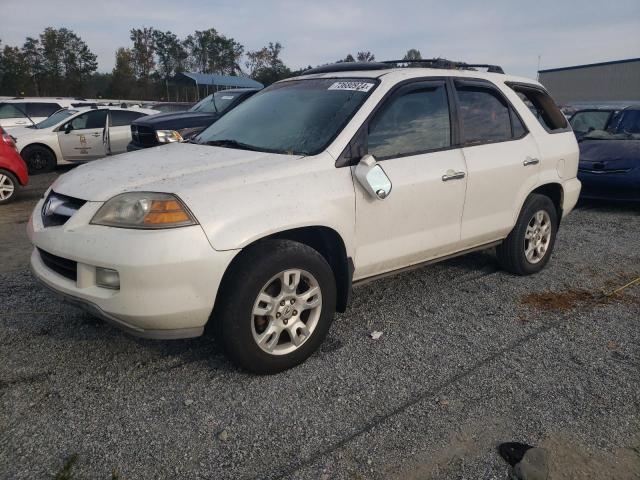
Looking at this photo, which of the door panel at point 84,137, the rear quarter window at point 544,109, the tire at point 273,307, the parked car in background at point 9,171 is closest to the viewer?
the tire at point 273,307

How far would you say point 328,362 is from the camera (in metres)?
3.20

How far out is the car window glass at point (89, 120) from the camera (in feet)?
38.8

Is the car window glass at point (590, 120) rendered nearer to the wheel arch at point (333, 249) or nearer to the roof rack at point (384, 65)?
the roof rack at point (384, 65)

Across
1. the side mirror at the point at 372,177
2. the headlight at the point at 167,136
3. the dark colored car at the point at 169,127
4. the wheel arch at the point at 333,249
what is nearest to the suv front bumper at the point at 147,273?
the wheel arch at the point at 333,249

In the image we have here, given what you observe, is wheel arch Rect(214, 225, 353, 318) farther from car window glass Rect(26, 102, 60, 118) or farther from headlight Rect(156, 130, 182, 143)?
car window glass Rect(26, 102, 60, 118)

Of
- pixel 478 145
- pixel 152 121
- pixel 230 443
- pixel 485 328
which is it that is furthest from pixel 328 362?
pixel 152 121

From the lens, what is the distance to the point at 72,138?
11695 mm

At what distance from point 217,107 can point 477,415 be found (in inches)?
326

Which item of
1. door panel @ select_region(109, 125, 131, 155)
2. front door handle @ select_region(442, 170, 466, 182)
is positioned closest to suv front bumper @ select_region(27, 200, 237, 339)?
front door handle @ select_region(442, 170, 466, 182)

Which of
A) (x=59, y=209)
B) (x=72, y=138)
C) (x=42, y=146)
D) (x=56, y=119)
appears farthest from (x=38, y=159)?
(x=59, y=209)

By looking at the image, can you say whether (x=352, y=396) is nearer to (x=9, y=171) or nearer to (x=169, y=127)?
(x=169, y=127)

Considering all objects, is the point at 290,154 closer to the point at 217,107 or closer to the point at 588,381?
the point at 588,381

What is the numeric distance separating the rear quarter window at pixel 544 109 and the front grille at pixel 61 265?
3.84 m

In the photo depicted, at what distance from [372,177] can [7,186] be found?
7.12m
